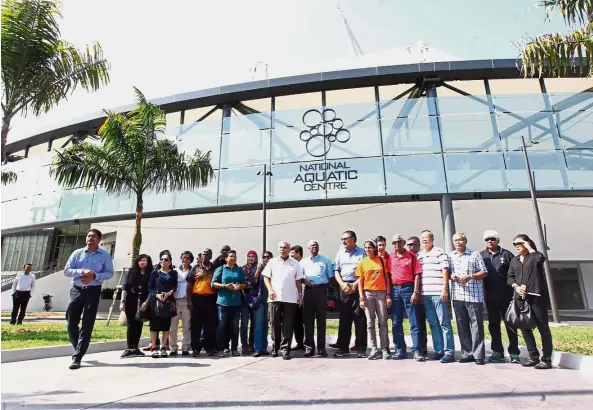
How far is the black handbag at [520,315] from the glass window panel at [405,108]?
10.7 m

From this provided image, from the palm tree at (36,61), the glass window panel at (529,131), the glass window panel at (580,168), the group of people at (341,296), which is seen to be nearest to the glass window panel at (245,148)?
the palm tree at (36,61)

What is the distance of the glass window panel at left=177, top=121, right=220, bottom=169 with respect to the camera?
50.4 feet

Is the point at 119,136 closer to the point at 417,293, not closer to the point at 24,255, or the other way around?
the point at 417,293

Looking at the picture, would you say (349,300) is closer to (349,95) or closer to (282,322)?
(282,322)

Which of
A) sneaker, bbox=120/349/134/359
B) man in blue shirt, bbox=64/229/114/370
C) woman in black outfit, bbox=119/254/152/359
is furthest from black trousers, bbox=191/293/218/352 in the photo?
man in blue shirt, bbox=64/229/114/370

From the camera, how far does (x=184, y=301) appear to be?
583 centimetres

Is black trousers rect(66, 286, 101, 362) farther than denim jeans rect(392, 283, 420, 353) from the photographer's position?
No

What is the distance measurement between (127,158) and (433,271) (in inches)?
359

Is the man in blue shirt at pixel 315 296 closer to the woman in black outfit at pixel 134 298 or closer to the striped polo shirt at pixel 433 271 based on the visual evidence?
the striped polo shirt at pixel 433 271

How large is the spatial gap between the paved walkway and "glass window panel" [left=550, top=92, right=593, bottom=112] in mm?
12857

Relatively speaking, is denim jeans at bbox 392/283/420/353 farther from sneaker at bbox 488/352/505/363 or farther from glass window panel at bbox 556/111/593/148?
glass window panel at bbox 556/111/593/148

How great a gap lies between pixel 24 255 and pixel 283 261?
23.4 metres

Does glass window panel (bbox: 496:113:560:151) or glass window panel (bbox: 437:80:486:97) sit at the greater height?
glass window panel (bbox: 437:80:486:97)

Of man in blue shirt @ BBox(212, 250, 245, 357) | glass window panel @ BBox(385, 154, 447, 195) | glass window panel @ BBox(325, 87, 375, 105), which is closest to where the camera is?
man in blue shirt @ BBox(212, 250, 245, 357)
